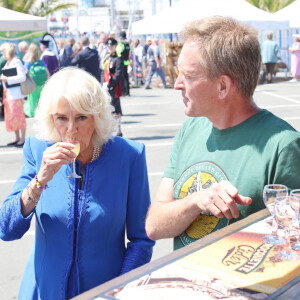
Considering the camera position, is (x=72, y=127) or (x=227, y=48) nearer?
(x=227, y=48)

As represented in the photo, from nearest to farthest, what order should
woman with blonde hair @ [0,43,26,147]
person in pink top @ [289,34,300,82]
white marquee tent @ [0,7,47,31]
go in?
woman with blonde hair @ [0,43,26,147] < white marquee tent @ [0,7,47,31] < person in pink top @ [289,34,300,82]

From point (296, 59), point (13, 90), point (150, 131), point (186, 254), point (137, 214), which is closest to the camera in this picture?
point (186, 254)

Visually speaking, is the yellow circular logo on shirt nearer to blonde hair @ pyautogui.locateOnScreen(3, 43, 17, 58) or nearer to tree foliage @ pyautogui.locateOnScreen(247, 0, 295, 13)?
blonde hair @ pyautogui.locateOnScreen(3, 43, 17, 58)

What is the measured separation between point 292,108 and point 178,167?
42.6 ft

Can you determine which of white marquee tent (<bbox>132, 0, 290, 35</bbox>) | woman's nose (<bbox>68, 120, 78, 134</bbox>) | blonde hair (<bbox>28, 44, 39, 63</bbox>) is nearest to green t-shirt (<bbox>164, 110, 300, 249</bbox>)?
woman's nose (<bbox>68, 120, 78, 134</bbox>)

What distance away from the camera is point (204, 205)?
1.94m

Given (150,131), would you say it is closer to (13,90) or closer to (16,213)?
(13,90)

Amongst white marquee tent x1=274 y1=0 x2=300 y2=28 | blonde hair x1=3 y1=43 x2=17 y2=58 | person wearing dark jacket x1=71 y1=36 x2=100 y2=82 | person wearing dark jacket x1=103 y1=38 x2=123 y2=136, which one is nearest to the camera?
blonde hair x1=3 y1=43 x2=17 y2=58

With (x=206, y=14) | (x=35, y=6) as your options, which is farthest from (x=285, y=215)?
(x=35, y=6)

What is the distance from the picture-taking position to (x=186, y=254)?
5.91 ft

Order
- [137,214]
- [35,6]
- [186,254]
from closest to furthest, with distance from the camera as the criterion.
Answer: [186,254] → [137,214] → [35,6]

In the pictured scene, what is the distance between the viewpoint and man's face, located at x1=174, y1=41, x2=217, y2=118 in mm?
2154

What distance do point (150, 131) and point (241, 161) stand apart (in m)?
10.0

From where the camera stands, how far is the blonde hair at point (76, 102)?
8.21 feet
